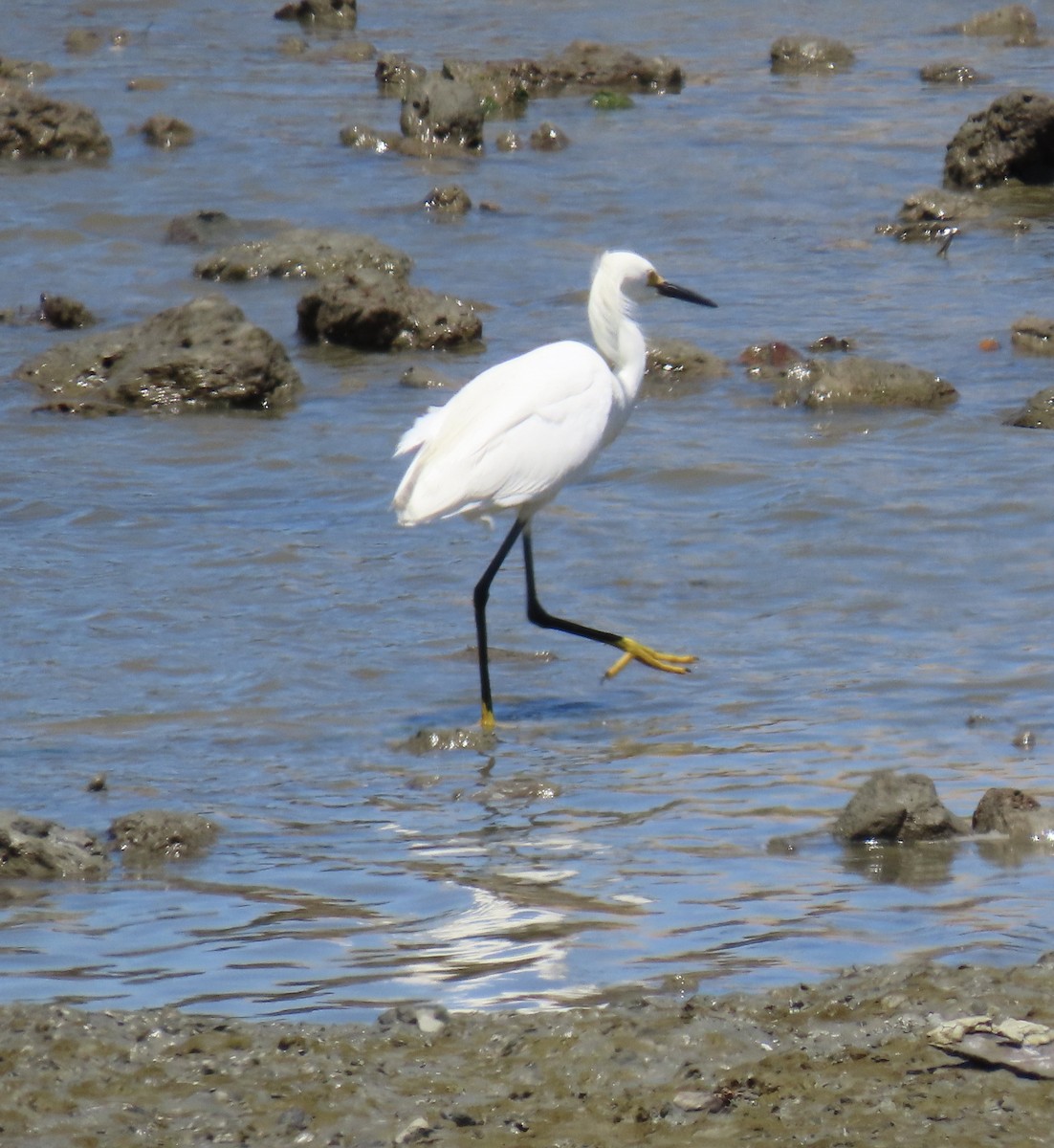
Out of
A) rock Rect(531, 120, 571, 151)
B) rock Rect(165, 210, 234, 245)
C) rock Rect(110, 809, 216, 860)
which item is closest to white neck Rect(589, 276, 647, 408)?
rock Rect(110, 809, 216, 860)

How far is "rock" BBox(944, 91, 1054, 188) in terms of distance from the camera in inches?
599

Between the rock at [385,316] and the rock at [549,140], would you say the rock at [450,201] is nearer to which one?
the rock at [549,140]

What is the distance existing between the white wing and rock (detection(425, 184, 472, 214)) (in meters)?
8.25

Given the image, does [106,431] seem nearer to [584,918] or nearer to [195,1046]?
[584,918]

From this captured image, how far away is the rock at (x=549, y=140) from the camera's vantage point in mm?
17797

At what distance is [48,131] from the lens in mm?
17062

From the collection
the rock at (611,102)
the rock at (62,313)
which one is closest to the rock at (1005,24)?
the rock at (611,102)

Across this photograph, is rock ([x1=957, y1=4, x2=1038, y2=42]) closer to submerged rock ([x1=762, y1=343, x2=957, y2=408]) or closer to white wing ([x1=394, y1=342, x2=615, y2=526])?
submerged rock ([x1=762, y1=343, x2=957, y2=408])

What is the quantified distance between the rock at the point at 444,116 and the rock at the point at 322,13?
8.66m

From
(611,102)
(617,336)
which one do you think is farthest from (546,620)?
(611,102)

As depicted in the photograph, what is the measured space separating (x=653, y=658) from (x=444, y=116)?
12.0 m

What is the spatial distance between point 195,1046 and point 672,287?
4.70 metres

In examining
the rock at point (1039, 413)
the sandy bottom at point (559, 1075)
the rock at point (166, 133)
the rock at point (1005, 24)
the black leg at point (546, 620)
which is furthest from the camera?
the rock at point (1005, 24)

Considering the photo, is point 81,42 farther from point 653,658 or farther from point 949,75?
point 653,658
